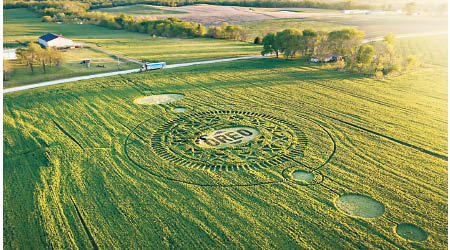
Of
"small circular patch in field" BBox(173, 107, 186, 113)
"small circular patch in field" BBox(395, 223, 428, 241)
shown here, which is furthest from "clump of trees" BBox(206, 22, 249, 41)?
"small circular patch in field" BBox(395, 223, 428, 241)

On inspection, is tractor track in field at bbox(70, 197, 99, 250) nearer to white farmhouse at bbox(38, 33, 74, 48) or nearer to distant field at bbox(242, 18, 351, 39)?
white farmhouse at bbox(38, 33, 74, 48)

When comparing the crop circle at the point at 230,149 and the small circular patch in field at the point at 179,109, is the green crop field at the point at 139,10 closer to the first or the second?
the small circular patch in field at the point at 179,109

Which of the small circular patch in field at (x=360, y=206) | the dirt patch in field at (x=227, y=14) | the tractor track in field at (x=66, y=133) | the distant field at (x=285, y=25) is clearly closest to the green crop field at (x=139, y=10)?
the dirt patch in field at (x=227, y=14)

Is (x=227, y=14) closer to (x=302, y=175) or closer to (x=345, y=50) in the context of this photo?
(x=345, y=50)

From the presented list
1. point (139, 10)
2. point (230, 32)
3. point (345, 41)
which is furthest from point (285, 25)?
point (139, 10)

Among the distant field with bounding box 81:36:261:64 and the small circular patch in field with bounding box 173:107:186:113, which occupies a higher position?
the distant field with bounding box 81:36:261:64
